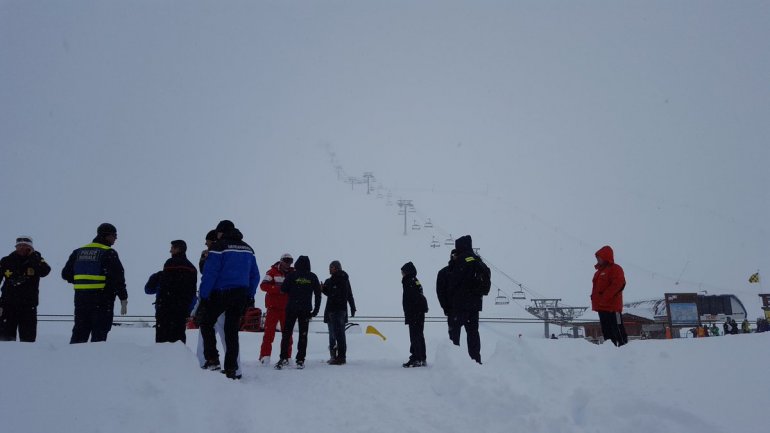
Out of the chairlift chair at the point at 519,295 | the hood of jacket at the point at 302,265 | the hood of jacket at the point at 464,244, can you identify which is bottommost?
the chairlift chair at the point at 519,295

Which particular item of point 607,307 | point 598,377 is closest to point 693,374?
point 598,377

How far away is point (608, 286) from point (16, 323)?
8674mm

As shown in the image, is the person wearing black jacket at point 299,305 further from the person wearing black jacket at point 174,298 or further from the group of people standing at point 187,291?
the person wearing black jacket at point 174,298

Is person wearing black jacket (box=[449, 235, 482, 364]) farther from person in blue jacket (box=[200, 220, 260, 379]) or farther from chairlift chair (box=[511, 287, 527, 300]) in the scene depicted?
chairlift chair (box=[511, 287, 527, 300])

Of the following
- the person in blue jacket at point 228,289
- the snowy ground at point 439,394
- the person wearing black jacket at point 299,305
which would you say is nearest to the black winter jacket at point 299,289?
the person wearing black jacket at point 299,305

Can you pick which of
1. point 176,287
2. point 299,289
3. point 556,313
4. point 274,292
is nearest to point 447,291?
point 299,289

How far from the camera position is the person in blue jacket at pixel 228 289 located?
6.05 meters

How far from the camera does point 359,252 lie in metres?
29.7

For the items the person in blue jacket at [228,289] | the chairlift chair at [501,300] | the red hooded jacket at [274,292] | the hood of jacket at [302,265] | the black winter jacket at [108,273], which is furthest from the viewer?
the chairlift chair at [501,300]

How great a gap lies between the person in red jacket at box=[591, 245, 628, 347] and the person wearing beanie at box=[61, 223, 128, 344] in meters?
6.99

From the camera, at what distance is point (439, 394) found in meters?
5.62

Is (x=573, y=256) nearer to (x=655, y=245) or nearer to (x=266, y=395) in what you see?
(x=655, y=245)

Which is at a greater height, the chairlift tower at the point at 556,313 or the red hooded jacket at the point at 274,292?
the red hooded jacket at the point at 274,292

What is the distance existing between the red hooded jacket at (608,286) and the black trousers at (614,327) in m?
0.11
